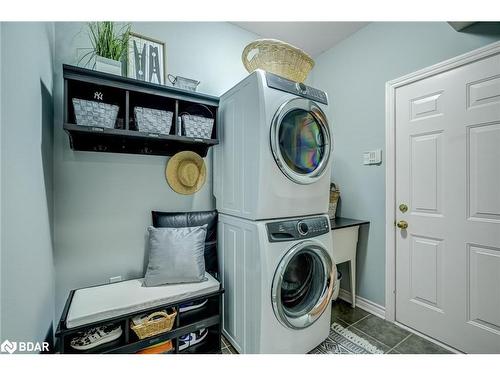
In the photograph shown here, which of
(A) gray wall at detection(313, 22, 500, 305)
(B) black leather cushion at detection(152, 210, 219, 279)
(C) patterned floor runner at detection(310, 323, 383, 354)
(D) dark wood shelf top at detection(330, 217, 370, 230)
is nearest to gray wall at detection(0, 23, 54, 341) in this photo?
(B) black leather cushion at detection(152, 210, 219, 279)

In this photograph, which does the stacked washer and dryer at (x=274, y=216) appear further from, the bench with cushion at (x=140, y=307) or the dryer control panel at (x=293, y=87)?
the bench with cushion at (x=140, y=307)

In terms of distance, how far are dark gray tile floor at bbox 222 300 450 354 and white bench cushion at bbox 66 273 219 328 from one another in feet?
1.89

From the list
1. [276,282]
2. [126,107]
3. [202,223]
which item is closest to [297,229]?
[276,282]

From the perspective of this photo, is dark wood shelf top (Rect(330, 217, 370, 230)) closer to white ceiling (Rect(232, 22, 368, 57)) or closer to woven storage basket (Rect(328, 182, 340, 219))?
woven storage basket (Rect(328, 182, 340, 219))

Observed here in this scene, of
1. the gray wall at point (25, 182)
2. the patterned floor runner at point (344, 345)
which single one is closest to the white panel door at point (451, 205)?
the patterned floor runner at point (344, 345)

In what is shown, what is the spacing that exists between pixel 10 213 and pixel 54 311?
1013mm

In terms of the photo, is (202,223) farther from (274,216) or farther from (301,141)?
(301,141)

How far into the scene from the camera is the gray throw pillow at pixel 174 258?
1.48m

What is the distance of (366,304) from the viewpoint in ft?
7.33

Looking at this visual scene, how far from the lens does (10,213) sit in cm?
84

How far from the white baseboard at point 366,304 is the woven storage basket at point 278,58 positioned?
221 cm

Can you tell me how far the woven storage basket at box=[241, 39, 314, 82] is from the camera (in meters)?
1.57

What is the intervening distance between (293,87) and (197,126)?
722 mm
